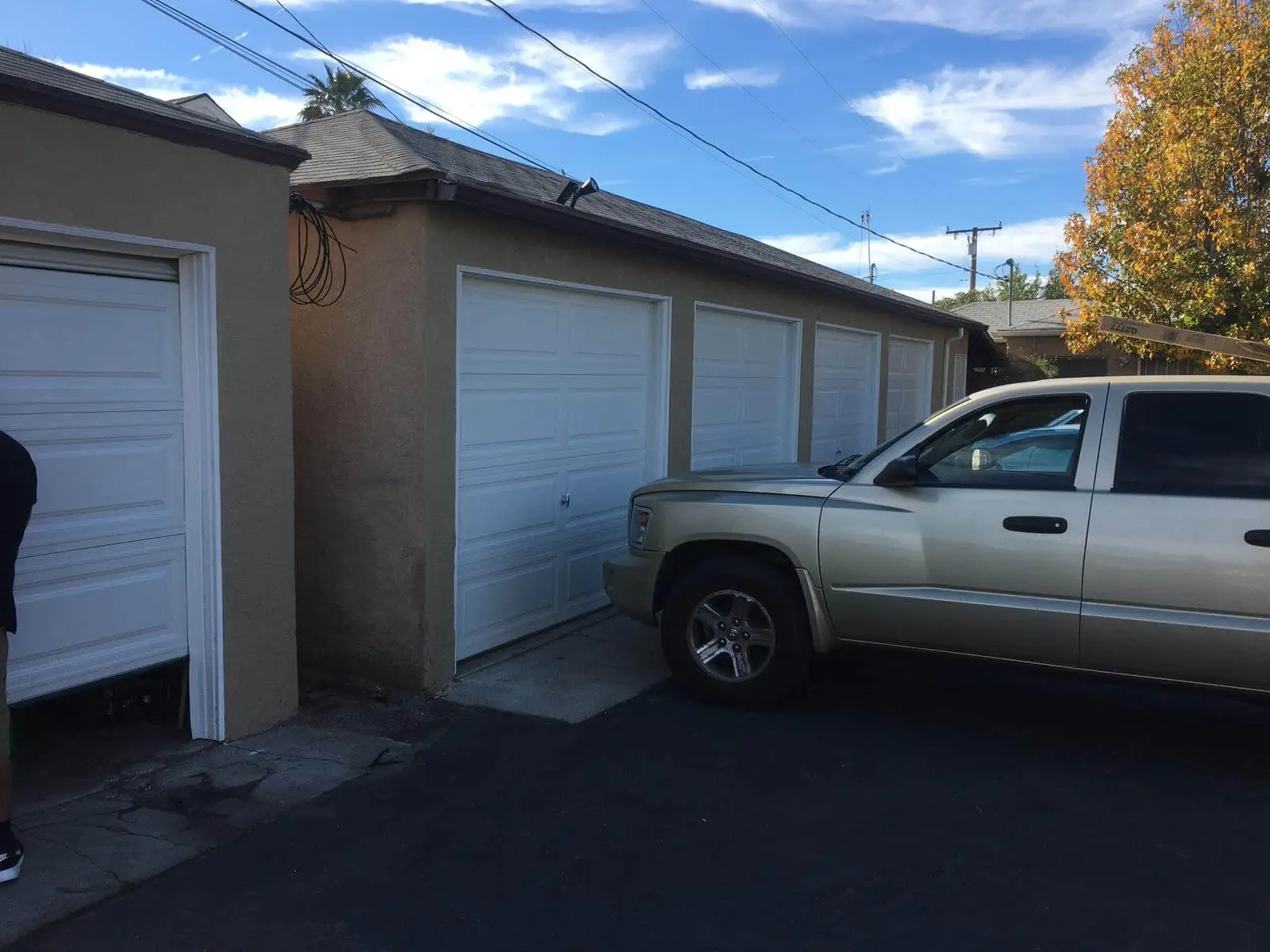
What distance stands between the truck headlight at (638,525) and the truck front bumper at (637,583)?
70 mm

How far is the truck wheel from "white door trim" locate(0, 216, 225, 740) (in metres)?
2.39

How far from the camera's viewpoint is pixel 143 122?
451 centimetres

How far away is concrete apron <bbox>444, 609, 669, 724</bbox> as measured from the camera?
5875 mm

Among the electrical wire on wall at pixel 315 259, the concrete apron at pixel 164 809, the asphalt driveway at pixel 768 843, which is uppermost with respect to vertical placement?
the electrical wire on wall at pixel 315 259

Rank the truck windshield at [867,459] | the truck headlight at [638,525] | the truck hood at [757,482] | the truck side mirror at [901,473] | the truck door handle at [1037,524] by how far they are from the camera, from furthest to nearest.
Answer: the truck headlight at [638,525] < the truck hood at [757,482] < the truck windshield at [867,459] < the truck side mirror at [901,473] < the truck door handle at [1037,524]

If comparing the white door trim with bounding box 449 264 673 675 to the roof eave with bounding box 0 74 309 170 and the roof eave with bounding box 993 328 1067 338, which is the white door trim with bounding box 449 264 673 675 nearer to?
the roof eave with bounding box 0 74 309 170

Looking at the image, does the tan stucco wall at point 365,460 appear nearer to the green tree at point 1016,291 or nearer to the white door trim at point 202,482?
the white door trim at point 202,482

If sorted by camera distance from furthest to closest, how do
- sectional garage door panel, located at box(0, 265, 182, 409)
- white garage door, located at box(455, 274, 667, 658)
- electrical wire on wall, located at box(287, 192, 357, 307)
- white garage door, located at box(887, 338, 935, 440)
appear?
white garage door, located at box(887, 338, 935, 440) → white garage door, located at box(455, 274, 667, 658) → electrical wire on wall, located at box(287, 192, 357, 307) → sectional garage door panel, located at box(0, 265, 182, 409)

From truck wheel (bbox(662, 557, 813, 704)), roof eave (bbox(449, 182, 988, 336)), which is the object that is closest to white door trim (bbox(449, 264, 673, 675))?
roof eave (bbox(449, 182, 988, 336))

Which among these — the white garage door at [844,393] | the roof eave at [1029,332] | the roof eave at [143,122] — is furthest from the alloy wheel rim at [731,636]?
the roof eave at [1029,332]

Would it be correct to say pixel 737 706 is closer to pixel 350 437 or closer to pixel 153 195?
pixel 350 437

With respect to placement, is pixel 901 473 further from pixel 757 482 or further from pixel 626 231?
pixel 626 231

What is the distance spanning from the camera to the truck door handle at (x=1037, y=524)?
15.9ft

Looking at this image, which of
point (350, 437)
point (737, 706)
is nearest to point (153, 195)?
point (350, 437)
